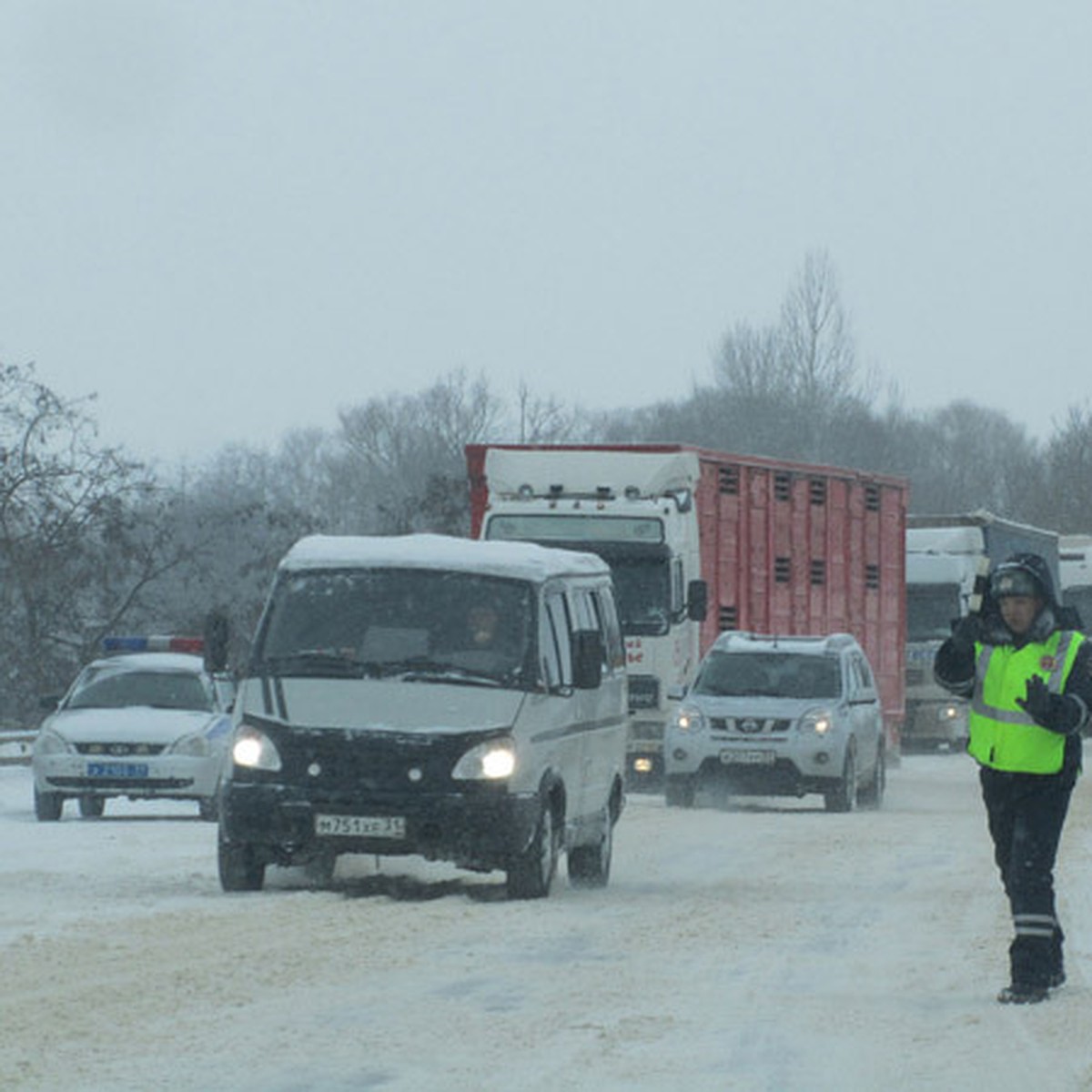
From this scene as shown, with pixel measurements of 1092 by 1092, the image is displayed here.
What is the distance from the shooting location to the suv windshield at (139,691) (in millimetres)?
28344

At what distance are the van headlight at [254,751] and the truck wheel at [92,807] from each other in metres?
11.3

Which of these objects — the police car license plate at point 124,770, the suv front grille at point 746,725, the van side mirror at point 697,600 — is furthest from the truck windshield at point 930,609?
the police car license plate at point 124,770

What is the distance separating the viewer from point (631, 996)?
1143cm

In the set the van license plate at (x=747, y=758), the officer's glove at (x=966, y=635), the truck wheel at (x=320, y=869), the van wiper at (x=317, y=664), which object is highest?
the officer's glove at (x=966, y=635)

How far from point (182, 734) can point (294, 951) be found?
14221mm

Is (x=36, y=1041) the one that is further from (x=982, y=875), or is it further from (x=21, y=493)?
(x=21, y=493)

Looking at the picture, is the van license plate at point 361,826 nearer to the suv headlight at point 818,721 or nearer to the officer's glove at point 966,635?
the officer's glove at point 966,635

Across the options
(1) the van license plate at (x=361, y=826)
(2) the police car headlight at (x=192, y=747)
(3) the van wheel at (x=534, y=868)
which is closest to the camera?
(1) the van license plate at (x=361, y=826)

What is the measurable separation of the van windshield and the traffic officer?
562cm

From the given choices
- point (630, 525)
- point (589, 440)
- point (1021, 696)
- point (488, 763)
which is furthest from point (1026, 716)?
point (589, 440)

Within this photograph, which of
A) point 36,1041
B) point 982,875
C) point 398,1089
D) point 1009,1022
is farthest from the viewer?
point 982,875

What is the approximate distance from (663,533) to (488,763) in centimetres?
1563

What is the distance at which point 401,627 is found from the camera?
56.8 ft

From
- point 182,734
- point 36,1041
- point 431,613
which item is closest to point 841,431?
point 182,734
